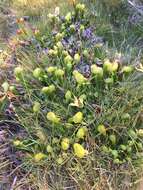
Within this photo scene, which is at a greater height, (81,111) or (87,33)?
(87,33)

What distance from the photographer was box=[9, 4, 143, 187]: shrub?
2697 millimetres

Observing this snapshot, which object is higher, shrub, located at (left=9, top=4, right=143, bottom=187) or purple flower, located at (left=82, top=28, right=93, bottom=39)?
purple flower, located at (left=82, top=28, right=93, bottom=39)

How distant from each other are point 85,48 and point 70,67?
0.33 meters

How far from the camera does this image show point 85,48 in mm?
3195

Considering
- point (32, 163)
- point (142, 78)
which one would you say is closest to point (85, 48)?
point (142, 78)

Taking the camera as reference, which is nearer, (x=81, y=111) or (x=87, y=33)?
(x=81, y=111)

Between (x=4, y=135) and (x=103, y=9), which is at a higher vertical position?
(x=103, y=9)

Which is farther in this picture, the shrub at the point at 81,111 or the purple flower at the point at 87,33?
the purple flower at the point at 87,33

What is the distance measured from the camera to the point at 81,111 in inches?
111

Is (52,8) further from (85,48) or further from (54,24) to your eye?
(85,48)

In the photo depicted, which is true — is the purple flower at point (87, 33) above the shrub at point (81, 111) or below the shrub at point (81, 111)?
above

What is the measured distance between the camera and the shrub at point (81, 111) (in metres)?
2.70

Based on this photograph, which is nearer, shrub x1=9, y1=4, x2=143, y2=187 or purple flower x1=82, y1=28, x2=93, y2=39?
shrub x1=9, y1=4, x2=143, y2=187

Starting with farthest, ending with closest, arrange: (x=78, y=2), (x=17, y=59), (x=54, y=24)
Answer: (x=78, y=2) < (x=54, y=24) < (x=17, y=59)
